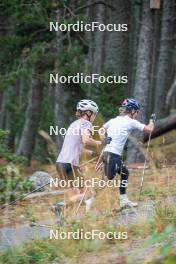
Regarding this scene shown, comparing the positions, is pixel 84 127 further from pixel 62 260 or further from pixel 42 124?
pixel 42 124

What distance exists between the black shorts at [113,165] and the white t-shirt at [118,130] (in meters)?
0.08

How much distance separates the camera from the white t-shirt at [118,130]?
31.3 feet

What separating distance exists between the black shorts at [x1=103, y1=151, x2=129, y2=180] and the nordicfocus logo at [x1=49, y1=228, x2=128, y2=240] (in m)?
1.77

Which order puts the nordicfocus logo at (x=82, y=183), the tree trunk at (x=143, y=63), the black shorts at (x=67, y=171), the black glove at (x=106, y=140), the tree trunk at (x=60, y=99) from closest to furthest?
the nordicfocus logo at (x=82, y=183), the black shorts at (x=67, y=171), the black glove at (x=106, y=140), the tree trunk at (x=143, y=63), the tree trunk at (x=60, y=99)

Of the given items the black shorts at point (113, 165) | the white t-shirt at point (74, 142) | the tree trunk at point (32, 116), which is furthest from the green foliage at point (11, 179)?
the tree trunk at point (32, 116)

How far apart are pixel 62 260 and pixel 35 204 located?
4.11m

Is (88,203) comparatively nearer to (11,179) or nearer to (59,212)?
(59,212)

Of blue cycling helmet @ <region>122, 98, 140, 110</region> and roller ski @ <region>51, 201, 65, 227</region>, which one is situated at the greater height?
blue cycling helmet @ <region>122, 98, 140, 110</region>

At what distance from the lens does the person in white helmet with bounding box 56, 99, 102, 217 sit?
8.45 m

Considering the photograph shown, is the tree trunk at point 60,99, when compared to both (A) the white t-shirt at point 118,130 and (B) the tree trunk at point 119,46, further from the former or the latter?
(A) the white t-shirt at point 118,130

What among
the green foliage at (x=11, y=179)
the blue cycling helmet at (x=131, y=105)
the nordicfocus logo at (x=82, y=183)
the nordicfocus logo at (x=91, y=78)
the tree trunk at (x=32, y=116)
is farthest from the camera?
the tree trunk at (x=32, y=116)

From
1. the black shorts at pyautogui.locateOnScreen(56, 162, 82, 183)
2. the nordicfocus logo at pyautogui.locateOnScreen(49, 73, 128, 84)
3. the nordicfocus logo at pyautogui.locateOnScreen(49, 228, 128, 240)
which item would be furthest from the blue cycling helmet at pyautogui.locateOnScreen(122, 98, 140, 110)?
the nordicfocus logo at pyautogui.locateOnScreen(49, 228, 128, 240)

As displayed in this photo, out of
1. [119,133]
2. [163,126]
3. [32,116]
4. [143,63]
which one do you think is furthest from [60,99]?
[119,133]

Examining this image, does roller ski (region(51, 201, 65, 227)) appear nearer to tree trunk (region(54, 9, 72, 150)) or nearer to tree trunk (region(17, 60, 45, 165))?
tree trunk (region(54, 9, 72, 150))
